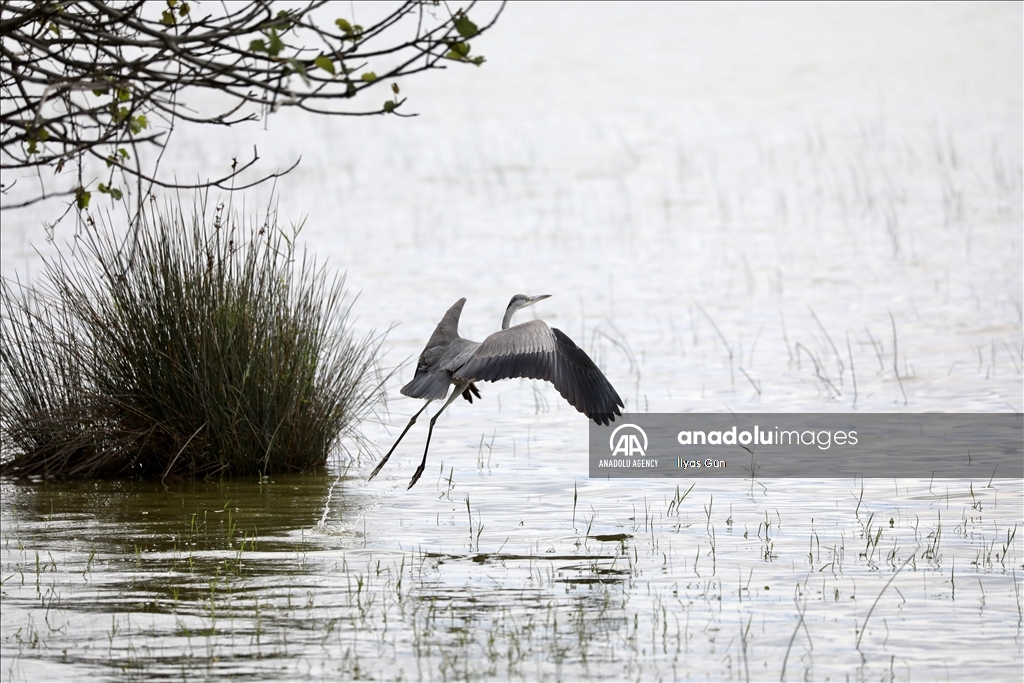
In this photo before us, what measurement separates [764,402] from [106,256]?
5100mm

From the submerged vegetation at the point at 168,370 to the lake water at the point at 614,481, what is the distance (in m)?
0.28

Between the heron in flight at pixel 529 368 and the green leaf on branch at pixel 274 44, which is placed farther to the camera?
the heron in flight at pixel 529 368

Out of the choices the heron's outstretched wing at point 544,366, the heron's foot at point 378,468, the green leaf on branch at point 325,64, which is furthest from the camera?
the heron's foot at point 378,468

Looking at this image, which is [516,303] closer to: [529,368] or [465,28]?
[529,368]

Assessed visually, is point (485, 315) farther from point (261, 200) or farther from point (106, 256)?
point (261, 200)

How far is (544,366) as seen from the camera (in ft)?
23.9

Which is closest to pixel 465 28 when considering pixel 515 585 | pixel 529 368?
pixel 515 585

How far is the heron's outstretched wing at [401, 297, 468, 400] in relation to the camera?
735 cm

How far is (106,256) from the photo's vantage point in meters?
8.10

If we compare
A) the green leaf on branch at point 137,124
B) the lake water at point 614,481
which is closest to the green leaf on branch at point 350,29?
the green leaf on branch at point 137,124

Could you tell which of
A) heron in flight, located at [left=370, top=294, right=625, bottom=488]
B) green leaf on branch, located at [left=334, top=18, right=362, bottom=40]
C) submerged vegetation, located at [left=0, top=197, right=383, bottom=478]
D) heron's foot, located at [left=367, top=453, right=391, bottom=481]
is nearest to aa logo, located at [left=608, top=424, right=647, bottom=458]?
heron in flight, located at [left=370, top=294, right=625, bottom=488]

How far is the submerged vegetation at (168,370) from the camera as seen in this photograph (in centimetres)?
762

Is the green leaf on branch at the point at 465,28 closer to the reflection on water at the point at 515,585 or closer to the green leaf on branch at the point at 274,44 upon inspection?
the green leaf on branch at the point at 274,44

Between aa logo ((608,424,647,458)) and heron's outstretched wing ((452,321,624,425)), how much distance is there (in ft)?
4.10
